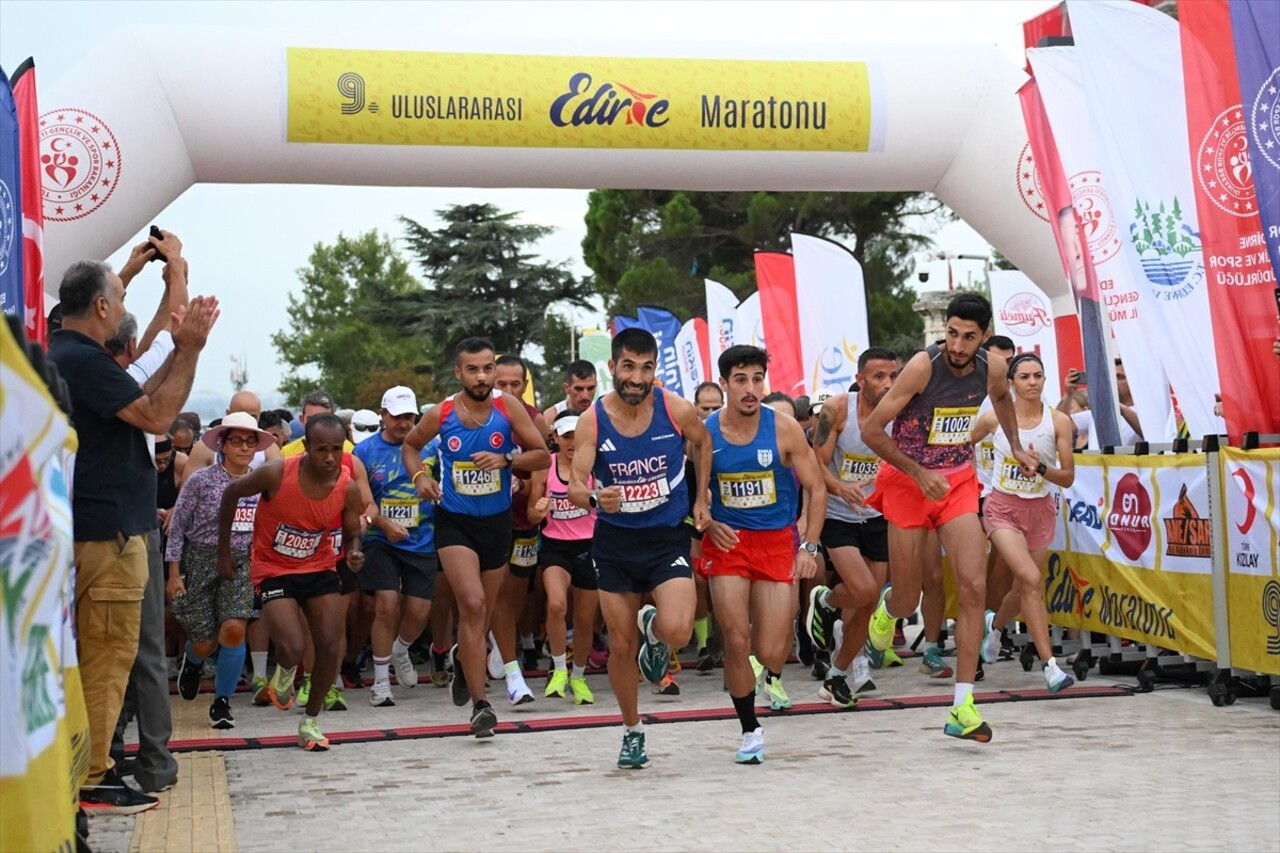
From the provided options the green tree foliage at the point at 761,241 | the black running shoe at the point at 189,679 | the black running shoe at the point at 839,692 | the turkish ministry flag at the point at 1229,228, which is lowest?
the black running shoe at the point at 839,692

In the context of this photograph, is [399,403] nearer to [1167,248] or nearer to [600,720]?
[600,720]

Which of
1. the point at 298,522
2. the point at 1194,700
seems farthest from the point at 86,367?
the point at 1194,700

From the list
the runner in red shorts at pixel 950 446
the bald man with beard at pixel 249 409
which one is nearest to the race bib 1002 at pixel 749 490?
the runner in red shorts at pixel 950 446

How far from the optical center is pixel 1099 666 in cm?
1068

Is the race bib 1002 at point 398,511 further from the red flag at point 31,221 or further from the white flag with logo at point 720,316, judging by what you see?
the white flag with logo at point 720,316

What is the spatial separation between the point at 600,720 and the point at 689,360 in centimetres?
1488

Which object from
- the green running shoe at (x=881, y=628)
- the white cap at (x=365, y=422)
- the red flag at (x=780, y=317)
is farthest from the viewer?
the red flag at (x=780, y=317)

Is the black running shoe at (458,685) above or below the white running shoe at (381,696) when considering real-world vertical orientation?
above

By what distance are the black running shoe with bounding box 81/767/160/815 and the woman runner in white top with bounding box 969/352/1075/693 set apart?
530cm

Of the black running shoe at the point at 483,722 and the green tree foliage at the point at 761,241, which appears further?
the green tree foliage at the point at 761,241

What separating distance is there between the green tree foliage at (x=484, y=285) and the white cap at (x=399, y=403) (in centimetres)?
4717

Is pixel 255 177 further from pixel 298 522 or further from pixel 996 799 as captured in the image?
pixel 996 799

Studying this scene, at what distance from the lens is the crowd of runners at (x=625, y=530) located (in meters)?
7.68

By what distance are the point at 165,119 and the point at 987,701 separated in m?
8.28
